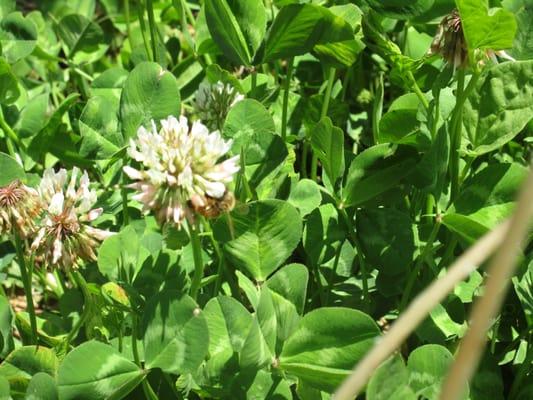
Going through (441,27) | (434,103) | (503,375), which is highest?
(441,27)

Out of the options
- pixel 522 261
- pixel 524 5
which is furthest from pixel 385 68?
pixel 522 261

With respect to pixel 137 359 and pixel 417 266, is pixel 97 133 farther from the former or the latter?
pixel 417 266

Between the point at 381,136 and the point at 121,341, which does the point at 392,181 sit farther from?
the point at 121,341

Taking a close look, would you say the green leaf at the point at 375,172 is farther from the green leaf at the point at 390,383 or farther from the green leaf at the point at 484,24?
the green leaf at the point at 390,383

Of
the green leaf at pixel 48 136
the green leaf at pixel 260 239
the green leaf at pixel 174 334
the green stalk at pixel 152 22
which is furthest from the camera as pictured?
the green leaf at pixel 48 136

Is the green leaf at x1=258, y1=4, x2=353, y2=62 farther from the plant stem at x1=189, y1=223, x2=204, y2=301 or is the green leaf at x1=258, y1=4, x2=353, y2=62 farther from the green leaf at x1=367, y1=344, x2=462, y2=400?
the green leaf at x1=367, y1=344, x2=462, y2=400

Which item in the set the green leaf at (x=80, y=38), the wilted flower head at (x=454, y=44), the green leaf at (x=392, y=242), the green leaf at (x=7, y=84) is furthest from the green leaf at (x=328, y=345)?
the green leaf at (x=80, y=38)

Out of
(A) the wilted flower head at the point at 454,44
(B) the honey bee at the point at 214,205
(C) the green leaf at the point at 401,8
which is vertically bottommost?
(B) the honey bee at the point at 214,205
